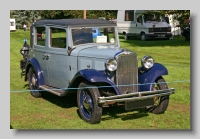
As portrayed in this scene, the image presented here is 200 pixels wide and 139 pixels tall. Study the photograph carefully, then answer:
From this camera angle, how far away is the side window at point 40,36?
7.98 meters

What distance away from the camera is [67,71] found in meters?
7.14

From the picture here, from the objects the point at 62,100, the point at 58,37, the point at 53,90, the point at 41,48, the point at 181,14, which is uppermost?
the point at 181,14

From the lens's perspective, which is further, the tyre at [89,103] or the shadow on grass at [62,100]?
the shadow on grass at [62,100]

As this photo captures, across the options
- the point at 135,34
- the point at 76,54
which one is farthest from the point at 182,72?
the point at 135,34

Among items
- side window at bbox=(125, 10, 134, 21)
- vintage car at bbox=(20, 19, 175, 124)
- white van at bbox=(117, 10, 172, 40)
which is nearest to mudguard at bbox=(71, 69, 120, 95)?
vintage car at bbox=(20, 19, 175, 124)

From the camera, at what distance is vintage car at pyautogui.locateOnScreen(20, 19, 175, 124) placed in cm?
602

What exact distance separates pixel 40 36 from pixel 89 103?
2.82m

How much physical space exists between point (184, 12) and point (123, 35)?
36.2 feet

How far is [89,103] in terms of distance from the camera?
20.0ft

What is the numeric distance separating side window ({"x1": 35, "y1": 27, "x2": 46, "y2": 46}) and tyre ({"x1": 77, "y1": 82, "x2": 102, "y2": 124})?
2218 mm

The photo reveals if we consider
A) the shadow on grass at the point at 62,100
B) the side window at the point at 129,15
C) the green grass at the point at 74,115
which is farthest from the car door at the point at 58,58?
the side window at the point at 129,15

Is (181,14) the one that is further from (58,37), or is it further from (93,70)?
(93,70)

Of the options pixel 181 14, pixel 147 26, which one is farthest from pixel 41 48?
pixel 147 26

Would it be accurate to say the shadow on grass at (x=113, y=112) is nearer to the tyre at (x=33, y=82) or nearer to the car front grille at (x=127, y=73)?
the tyre at (x=33, y=82)
